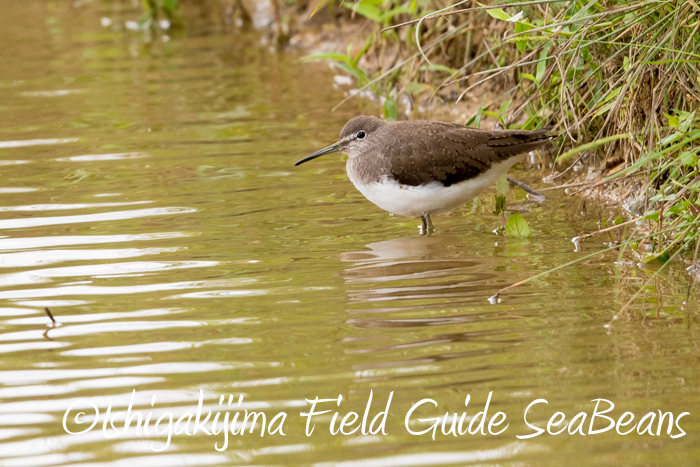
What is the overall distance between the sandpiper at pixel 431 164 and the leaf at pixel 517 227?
1.40ft

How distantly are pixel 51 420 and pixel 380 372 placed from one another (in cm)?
143

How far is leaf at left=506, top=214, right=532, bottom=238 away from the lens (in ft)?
18.4

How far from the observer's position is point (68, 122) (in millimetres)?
9211

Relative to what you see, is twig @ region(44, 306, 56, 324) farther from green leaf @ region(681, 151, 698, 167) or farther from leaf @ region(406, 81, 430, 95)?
leaf @ region(406, 81, 430, 95)

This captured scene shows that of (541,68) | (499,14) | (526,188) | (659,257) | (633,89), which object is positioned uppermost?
(499,14)

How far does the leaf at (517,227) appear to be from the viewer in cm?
562

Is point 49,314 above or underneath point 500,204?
above

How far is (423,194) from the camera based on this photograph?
18.9 feet

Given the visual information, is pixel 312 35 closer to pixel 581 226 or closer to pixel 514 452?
pixel 581 226

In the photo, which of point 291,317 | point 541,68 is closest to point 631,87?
point 541,68

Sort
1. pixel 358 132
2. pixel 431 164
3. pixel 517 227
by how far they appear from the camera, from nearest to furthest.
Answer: pixel 517 227 < pixel 431 164 < pixel 358 132

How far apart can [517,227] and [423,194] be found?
65 cm

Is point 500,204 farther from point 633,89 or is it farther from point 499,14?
point 499,14

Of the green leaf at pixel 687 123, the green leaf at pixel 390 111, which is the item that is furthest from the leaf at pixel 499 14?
the green leaf at pixel 390 111
